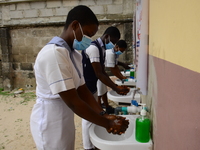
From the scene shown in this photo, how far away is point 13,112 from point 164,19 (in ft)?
12.9

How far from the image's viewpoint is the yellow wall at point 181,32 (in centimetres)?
53

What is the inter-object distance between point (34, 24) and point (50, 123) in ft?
15.8

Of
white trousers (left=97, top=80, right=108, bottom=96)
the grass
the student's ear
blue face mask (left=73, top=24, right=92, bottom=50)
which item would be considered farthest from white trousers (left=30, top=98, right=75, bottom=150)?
the grass

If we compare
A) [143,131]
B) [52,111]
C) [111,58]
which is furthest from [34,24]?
[143,131]

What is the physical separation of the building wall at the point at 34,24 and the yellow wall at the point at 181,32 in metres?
3.84

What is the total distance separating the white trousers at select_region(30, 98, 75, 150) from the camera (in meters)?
1.12

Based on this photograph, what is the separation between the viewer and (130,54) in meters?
4.68

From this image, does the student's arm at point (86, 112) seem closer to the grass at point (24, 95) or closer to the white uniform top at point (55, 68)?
the white uniform top at point (55, 68)

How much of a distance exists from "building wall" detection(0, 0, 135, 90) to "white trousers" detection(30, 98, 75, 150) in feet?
12.4

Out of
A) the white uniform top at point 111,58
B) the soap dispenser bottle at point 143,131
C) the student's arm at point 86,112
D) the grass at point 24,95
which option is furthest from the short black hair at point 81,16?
the grass at point 24,95

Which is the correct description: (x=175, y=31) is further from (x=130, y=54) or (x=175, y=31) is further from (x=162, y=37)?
(x=130, y=54)

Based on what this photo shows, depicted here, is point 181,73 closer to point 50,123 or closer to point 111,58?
point 50,123

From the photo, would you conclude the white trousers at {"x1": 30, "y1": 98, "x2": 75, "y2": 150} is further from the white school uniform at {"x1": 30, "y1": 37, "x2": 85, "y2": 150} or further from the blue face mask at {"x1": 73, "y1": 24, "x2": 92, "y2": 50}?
the blue face mask at {"x1": 73, "y1": 24, "x2": 92, "y2": 50}

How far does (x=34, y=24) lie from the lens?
5238mm
